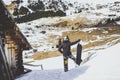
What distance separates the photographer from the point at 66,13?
6231 centimetres

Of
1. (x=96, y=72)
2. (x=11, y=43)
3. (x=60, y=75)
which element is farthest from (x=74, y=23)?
(x=96, y=72)

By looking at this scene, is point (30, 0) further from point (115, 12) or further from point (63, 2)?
point (115, 12)

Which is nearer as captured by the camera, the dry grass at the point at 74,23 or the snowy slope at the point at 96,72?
the snowy slope at the point at 96,72

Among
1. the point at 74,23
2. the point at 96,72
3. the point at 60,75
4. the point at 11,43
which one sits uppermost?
the point at 96,72

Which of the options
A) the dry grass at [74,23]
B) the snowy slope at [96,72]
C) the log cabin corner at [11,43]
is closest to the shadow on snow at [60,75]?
the snowy slope at [96,72]

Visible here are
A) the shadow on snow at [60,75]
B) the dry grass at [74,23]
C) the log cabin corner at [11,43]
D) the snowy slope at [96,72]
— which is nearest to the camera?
the snowy slope at [96,72]

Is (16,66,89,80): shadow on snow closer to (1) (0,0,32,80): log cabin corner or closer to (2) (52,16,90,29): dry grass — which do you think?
(1) (0,0,32,80): log cabin corner

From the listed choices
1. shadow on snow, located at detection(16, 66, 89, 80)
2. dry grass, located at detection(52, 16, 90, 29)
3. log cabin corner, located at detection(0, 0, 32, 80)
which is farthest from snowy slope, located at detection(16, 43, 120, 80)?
dry grass, located at detection(52, 16, 90, 29)

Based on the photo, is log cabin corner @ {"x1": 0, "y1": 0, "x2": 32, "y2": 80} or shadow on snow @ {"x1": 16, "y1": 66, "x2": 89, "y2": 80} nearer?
shadow on snow @ {"x1": 16, "y1": 66, "x2": 89, "y2": 80}

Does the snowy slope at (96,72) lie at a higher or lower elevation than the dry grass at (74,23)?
higher

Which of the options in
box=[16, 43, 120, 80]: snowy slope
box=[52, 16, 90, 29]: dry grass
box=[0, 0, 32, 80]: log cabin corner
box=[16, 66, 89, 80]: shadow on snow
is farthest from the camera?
box=[52, 16, 90, 29]: dry grass

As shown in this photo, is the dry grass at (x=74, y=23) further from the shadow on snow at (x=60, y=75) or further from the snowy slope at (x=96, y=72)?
the snowy slope at (x=96, y=72)

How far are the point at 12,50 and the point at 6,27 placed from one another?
1878 mm

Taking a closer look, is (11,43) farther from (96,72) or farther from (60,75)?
(96,72)
